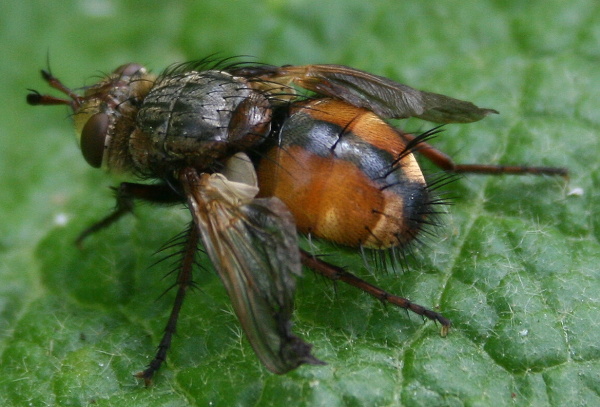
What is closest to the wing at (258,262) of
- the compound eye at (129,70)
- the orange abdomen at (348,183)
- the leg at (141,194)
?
the orange abdomen at (348,183)

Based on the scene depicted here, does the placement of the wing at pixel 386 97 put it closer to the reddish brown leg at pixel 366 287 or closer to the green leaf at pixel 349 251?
the green leaf at pixel 349 251

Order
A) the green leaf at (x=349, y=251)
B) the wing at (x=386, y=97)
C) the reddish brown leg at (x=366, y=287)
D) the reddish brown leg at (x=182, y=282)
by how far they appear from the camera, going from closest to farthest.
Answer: the green leaf at (x=349, y=251) → the reddish brown leg at (x=366, y=287) → the reddish brown leg at (x=182, y=282) → the wing at (x=386, y=97)

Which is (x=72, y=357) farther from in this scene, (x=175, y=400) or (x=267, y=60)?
(x=267, y=60)

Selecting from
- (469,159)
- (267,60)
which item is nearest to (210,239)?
(469,159)

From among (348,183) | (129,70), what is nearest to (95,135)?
(129,70)

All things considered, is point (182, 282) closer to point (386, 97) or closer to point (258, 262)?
point (258, 262)

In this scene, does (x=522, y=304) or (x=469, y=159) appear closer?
(x=522, y=304)
